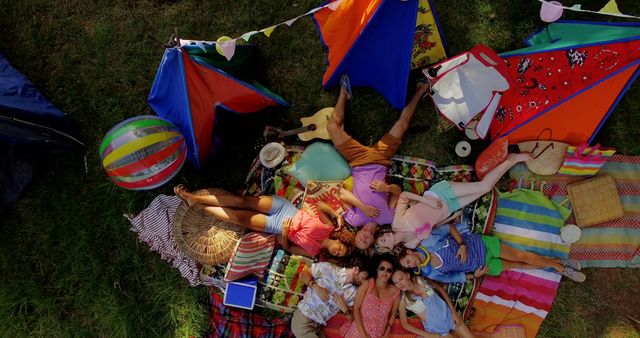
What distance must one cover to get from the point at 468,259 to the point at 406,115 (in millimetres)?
1413

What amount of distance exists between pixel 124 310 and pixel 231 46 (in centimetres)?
271

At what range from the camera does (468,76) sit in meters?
3.65

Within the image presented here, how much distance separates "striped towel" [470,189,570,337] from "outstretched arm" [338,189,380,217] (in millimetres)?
1171

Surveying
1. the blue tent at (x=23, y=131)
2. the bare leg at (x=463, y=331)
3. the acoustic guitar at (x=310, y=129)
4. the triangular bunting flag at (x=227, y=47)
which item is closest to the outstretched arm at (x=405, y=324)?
the bare leg at (x=463, y=331)

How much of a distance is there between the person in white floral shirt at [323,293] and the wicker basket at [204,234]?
74 cm

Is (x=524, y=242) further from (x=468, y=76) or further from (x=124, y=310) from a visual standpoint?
(x=124, y=310)

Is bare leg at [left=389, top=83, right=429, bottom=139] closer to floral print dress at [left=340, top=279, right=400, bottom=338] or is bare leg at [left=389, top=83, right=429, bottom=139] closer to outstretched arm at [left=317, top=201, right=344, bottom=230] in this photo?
outstretched arm at [left=317, top=201, right=344, bottom=230]

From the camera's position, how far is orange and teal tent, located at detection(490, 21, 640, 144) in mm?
3393

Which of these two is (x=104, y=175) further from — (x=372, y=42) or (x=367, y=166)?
(x=372, y=42)

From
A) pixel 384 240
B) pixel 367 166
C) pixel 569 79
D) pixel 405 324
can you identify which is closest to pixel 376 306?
pixel 405 324

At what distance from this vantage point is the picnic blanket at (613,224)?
4090mm

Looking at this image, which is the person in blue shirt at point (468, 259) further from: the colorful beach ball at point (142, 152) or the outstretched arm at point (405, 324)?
the colorful beach ball at point (142, 152)

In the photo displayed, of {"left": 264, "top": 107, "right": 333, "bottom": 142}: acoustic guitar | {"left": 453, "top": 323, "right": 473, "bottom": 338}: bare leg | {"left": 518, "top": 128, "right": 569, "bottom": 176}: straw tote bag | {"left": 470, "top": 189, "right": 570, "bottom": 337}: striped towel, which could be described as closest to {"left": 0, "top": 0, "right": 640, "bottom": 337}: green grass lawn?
{"left": 264, "top": 107, "right": 333, "bottom": 142}: acoustic guitar

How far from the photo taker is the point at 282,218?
4133mm
